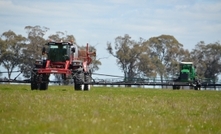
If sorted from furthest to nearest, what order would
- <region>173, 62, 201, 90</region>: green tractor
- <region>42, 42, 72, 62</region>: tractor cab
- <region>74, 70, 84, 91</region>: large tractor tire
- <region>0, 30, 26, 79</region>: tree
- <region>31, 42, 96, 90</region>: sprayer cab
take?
<region>0, 30, 26, 79</region>: tree < <region>173, 62, 201, 90</region>: green tractor < <region>42, 42, 72, 62</region>: tractor cab < <region>74, 70, 84, 91</region>: large tractor tire < <region>31, 42, 96, 90</region>: sprayer cab

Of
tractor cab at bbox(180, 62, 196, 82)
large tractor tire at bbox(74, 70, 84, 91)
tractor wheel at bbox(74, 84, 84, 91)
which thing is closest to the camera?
large tractor tire at bbox(74, 70, 84, 91)

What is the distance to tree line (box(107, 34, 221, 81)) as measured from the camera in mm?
109750

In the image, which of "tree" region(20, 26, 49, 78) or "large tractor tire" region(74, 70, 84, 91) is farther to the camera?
"tree" region(20, 26, 49, 78)

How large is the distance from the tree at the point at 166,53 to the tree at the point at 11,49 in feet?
98.5

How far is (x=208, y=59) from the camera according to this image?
116188 mm

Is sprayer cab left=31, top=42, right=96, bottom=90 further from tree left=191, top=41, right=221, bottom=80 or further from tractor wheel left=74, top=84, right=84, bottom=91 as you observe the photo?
tree left=191, top=41, right=221, bottom=80

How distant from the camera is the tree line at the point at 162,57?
360ft

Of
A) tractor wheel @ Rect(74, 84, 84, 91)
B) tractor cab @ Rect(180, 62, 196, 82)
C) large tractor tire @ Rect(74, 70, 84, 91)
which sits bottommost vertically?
tractor wheel @ Rect(74, 84, 84, 91)

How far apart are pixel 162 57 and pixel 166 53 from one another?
1.32 metres

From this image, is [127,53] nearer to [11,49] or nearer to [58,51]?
[11,49]

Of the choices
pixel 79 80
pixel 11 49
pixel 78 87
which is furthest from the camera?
pixel 11 49

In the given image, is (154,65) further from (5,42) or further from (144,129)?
(144,129)

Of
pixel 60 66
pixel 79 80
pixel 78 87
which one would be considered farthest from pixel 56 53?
pixel 79 80

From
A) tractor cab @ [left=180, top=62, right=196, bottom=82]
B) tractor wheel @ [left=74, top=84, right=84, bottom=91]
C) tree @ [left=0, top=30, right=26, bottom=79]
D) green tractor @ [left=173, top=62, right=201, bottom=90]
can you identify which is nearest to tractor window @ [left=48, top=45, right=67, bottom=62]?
tractor wheel @ [left=74, top=84, right=84, bottom=91]
